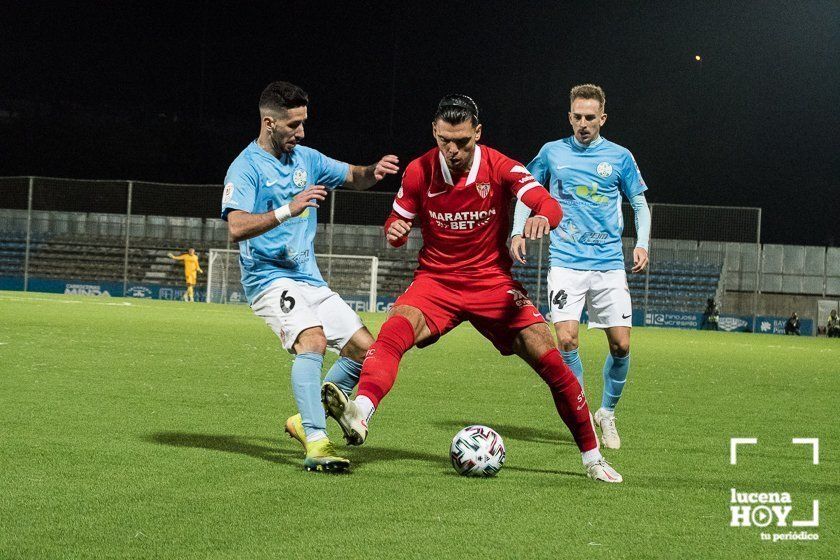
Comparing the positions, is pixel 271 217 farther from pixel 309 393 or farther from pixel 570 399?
pixel 570 399

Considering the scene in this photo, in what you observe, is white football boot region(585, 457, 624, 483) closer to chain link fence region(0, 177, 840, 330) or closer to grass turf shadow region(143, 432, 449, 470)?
grass turf shadow region(143, 432, 449, 470)

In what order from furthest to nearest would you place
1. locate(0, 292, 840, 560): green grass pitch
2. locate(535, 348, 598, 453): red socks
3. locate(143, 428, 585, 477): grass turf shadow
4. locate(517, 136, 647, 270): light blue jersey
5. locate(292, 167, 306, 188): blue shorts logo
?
locate(517, 136, 647, 270): light blue jersey, locate(292, 167, 306, 188): blue shorts logo, locate(143, 428, 585, 477): grass turf shadow, locate(535, 348, 598, 453): red socks, locate(0, 292, 840, 560): green grass pitch

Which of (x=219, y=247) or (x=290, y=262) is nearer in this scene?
(x=290, y=262)

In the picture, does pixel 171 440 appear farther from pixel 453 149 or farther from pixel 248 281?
pixel 453 149

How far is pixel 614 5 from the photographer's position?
4172 cm

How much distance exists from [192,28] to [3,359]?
34499 millimetres

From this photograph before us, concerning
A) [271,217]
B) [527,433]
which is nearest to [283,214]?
[271,217]

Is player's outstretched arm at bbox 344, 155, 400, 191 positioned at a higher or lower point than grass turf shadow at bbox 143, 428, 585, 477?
higher

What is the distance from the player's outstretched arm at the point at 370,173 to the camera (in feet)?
19.8

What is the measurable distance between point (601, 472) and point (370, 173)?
223 centimetres

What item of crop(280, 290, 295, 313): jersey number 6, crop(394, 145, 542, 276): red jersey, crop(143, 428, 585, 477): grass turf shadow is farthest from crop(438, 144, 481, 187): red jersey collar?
crop(143, 428, 585, 477): grass turf shadow

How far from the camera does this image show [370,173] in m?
6.23

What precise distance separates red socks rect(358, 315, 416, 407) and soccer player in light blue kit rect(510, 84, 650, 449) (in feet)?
7.32

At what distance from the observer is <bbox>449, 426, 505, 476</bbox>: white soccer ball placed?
16.9ft
